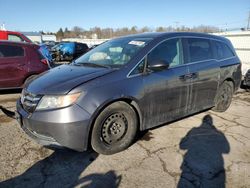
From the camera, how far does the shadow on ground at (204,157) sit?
3129 millimetres

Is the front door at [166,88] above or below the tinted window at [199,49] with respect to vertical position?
below

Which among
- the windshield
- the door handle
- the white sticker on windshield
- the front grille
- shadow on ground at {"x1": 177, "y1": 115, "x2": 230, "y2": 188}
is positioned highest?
the white sticker on windshield

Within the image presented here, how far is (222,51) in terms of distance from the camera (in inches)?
222

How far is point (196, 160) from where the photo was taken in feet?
12.0

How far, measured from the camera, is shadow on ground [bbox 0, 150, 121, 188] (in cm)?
300

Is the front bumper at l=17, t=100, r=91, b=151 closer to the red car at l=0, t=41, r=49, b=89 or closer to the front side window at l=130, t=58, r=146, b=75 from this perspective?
the front side window at l=130, t=58, r=146, b=75

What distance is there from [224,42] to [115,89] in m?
3.49

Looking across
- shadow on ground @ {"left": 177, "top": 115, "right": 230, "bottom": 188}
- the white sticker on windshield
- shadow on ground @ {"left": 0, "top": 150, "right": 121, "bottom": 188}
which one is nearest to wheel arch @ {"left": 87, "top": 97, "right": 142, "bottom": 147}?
shadow on ground @ {"left": 0, "top": 150, "right": 121, "bottom": 188}

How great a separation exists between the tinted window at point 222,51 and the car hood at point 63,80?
2876 mm

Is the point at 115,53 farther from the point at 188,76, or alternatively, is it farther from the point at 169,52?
the point at 188,76

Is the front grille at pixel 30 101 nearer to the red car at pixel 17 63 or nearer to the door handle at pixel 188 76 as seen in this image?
the door handle at pixel 188 76

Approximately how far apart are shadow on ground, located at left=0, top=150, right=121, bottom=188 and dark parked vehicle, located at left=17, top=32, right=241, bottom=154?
0.95 ft

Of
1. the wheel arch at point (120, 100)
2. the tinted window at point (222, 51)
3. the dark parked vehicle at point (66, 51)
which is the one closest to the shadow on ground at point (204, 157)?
the wheel arch at point (120, 100)

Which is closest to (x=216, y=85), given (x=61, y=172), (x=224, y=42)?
(x=224, y=42)
